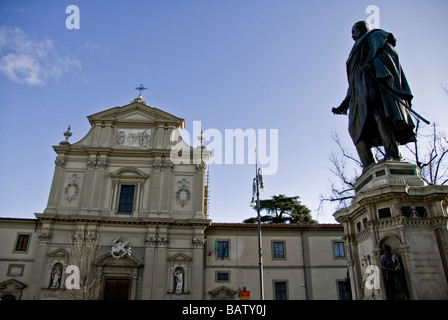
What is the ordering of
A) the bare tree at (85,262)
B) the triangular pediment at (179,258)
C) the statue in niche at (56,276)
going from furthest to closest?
the triangular pediment at (179,258) < the statue in niche at (56,276) < the bare tree at (85,262)

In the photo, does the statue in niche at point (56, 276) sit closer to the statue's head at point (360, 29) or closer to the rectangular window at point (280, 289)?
the rectangular window at point (280, 289)

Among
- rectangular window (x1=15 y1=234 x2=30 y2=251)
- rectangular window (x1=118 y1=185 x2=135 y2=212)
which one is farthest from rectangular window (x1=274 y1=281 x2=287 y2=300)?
rectangular window (x1=15 y1=234 x2=30 y2=251)

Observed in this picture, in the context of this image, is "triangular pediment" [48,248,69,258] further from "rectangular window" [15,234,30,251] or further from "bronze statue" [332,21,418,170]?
"bronze statue" [332,21,418,170]

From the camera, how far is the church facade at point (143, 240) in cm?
2539

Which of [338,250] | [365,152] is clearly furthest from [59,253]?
[365,152]

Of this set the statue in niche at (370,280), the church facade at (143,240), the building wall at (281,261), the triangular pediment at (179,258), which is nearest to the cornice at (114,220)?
the church facade at (143,240)

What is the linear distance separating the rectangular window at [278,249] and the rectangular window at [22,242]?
759 inches

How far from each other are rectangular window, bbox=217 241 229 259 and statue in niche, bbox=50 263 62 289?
1180 centimetres

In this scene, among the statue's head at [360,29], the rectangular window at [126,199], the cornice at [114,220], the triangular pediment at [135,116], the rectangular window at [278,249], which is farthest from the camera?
the triangular pediment at [135,116]

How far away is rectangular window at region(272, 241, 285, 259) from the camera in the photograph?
28.1m

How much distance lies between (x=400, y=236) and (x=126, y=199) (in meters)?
25.0

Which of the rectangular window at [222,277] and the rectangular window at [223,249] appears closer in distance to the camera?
the rectangular window at [222,277]

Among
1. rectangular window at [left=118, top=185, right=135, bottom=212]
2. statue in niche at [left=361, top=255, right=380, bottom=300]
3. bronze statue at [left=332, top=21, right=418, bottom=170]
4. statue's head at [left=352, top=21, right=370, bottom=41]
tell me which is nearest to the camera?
statue in niche at [left=361, top=255, right=380, bottom=300]
